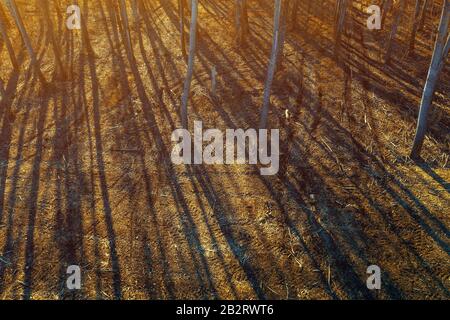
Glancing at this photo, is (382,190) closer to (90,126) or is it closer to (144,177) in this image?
(144,177)

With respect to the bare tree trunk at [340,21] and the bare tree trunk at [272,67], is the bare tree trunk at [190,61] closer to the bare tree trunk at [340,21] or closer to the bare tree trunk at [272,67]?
the bare tree trunk at [272,67]

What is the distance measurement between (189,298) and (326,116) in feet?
24.2

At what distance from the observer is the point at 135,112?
42.4 feet

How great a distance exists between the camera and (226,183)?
1026 cm

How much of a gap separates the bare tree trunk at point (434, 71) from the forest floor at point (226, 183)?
2.08 ft

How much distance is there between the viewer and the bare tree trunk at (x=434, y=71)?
898 centimetres

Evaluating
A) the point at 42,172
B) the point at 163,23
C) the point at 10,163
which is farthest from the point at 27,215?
the point at 163,23

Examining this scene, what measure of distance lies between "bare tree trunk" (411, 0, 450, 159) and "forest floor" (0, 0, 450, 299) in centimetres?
63

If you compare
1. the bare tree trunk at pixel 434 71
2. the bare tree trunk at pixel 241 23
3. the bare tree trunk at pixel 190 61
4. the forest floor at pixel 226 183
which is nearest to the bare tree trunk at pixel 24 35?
the forest floor at pixel 226 183

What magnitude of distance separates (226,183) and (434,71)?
19.8 ft

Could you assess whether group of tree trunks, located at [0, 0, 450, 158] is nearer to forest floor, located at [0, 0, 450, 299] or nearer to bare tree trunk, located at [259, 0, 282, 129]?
bare tree trunk, located at [259, 0, 282, 129]

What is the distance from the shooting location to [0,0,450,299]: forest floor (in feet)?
26.6

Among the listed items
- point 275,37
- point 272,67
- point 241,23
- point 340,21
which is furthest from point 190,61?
point 340,21

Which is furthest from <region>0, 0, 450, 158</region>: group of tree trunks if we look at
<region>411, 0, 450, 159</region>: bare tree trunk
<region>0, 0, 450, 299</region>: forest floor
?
<region>0, 0, 450, 299</region>: forest floor
